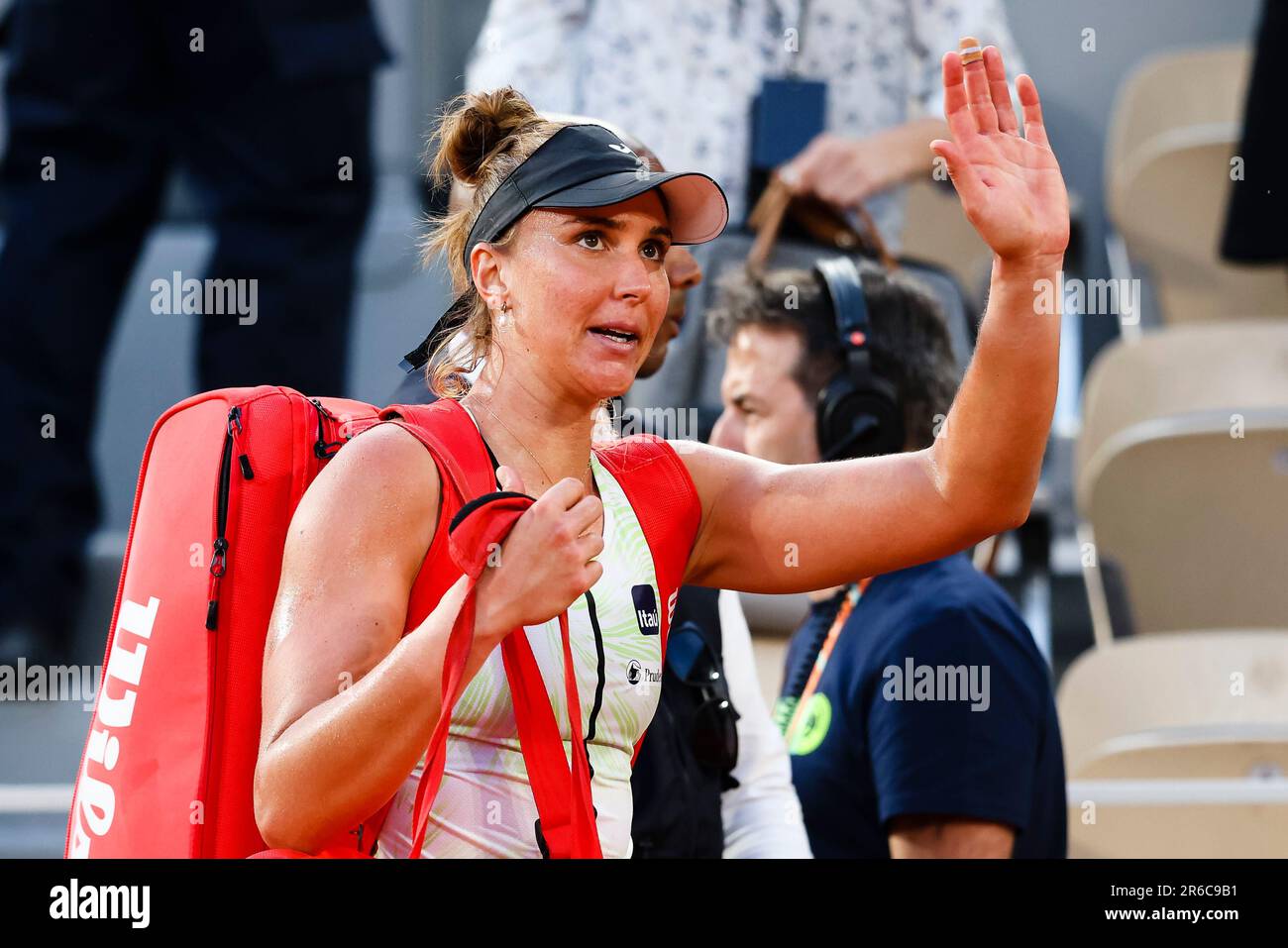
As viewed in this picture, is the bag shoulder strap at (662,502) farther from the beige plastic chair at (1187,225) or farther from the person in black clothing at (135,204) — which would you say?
the beige plastic chair at (1187,225)

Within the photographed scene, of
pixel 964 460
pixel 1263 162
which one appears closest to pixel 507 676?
pixel 964 460

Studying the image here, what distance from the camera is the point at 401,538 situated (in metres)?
1.16

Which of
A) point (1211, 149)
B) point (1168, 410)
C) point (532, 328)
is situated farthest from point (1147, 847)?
point (1211, 149)

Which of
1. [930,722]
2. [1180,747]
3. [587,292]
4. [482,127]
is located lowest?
[1180,747]

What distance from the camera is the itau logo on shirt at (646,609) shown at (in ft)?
4.20

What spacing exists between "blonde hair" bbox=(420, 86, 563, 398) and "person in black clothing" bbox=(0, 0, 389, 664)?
4.44 feet

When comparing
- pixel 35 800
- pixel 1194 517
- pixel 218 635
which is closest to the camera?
pixel 218 635

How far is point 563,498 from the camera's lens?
3.63ft

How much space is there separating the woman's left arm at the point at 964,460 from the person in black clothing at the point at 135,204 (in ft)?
4.88

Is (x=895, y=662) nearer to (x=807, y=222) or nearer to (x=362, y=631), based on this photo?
(x=362, y=631)

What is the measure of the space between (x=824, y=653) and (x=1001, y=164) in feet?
2.61

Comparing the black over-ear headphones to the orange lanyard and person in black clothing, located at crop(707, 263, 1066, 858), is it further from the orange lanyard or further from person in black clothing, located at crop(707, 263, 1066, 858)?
the orange lanyard

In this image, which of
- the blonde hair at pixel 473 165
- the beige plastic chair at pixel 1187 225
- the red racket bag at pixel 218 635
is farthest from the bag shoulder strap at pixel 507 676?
the beige plastic chair at pixel 1187 225

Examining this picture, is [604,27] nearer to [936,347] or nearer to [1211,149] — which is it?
[936,347]
